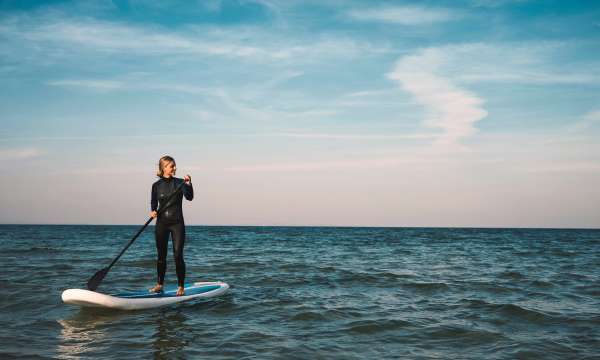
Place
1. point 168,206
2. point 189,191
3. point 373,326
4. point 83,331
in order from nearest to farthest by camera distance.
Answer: point 83,331 → point 373,326 → point 189,191 → point 168,206

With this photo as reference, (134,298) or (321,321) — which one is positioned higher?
(134,298)

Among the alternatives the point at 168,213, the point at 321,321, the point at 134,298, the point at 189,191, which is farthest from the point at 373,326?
the point at 134,298

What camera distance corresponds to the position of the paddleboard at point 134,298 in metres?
7.22

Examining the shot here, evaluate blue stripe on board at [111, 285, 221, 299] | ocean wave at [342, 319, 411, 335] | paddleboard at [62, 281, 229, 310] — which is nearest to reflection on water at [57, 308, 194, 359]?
paddleboard at [62, 281, 229, 310]

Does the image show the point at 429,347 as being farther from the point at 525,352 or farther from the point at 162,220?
the point at 162,220

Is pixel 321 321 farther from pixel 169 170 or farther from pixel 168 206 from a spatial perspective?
pixel 169 170

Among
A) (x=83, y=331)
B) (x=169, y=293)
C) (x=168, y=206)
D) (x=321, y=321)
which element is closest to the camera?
(x=83, y=331)

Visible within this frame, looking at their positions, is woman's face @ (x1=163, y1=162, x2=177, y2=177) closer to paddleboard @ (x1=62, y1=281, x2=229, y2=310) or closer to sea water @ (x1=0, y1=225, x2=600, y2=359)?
paddleboard @ (x1=62, y1=281, x2=229, y2=310)

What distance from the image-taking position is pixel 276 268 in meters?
14.5

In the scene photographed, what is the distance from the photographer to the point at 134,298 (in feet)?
25.3

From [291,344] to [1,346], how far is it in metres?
3.52

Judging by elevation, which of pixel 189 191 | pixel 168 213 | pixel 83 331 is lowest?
pixel 83 331

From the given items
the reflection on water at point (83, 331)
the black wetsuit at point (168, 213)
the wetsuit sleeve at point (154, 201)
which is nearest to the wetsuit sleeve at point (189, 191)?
the black wetsuit at point (168, 213)

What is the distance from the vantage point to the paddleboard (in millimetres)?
7223
